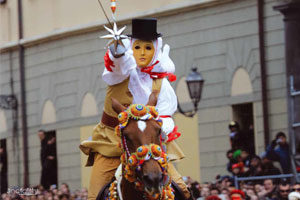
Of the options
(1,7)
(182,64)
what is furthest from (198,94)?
(1,7)

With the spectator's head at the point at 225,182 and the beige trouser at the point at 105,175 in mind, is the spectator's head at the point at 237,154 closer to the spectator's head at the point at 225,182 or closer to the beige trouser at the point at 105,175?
the spectator's head at the point at 225,182

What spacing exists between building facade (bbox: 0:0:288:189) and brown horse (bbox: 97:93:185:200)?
16.2 m

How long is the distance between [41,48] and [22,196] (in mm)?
23349

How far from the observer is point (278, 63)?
27766 millimetres

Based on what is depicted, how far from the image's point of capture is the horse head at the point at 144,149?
10.9 meters

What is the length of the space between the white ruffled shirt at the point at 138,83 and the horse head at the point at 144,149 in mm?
806

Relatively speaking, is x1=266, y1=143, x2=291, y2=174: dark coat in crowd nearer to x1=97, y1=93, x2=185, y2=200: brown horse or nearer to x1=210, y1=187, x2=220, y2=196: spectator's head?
x1=210, y1=187, x2=220, y2=196: spectator's head

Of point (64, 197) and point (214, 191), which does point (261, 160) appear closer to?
point (214, 191)

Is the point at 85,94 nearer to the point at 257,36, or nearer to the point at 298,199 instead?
the point at 257,36

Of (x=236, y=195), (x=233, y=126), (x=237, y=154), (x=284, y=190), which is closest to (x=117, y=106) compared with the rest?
(x=236, y=195)

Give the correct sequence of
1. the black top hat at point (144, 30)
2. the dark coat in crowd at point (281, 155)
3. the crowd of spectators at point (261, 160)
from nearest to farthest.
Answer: the black top hat at point (144, 30)
the crowd of spectators at point (261, 160)
the dark coat in crowd at point (281, 155)

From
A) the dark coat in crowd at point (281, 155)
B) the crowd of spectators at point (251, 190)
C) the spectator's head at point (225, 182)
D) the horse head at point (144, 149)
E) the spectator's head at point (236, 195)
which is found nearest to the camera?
the horse head at point (144, 149)

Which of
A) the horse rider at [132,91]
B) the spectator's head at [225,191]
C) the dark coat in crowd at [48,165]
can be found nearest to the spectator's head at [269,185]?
the spectator's head at [225,191]

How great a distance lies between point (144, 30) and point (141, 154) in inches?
96.7
